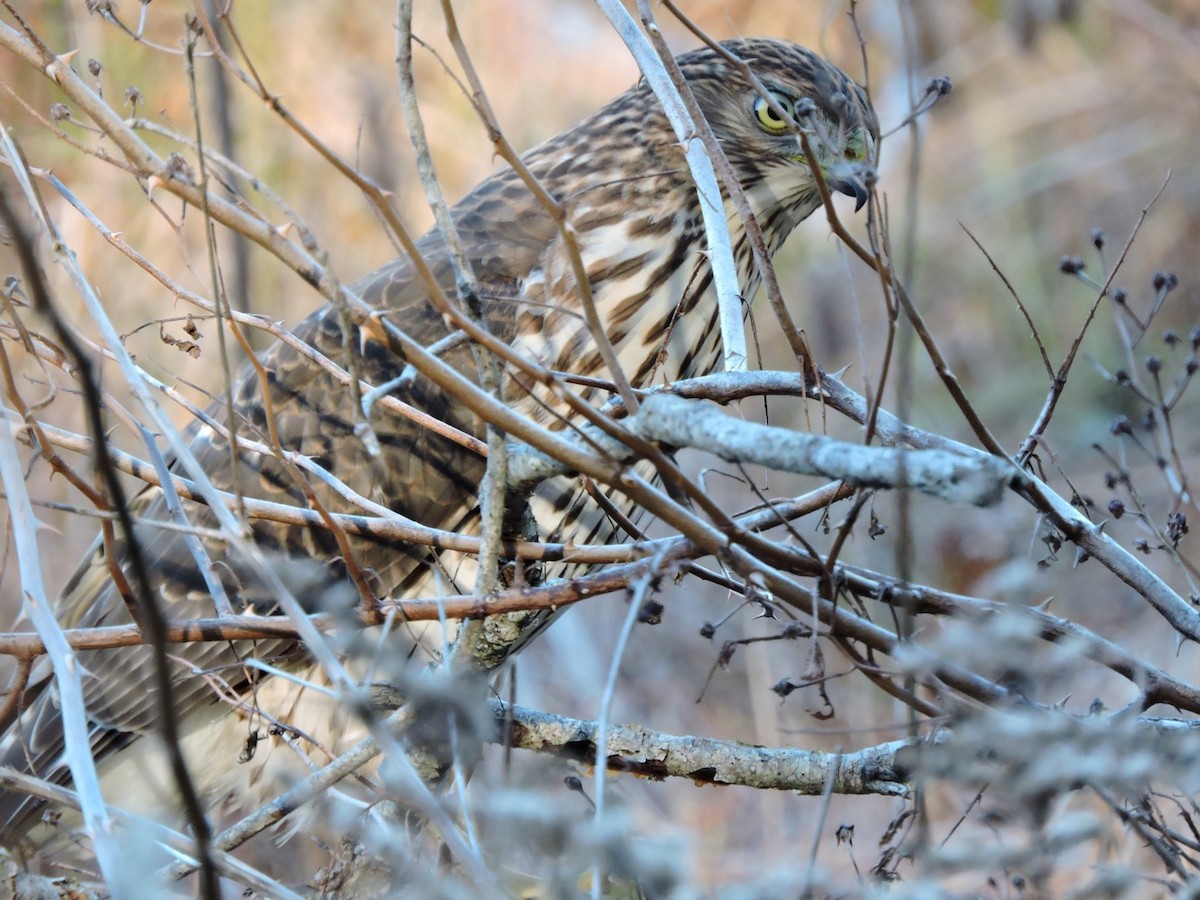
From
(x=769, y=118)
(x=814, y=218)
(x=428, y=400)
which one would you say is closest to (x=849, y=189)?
(x=769, y=118)

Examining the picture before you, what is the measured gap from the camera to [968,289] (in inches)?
289

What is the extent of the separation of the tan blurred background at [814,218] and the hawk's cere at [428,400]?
1.47m

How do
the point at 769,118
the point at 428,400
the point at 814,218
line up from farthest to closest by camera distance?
the point at 814,218, the point at 769,118, the point at 428,400

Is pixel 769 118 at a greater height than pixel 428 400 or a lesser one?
greater

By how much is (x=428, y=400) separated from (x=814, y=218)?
5135 millimetres

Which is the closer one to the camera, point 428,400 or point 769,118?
point 428,400

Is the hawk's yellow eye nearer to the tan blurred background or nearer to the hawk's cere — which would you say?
the hawk's cere

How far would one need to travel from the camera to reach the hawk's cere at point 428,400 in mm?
2666

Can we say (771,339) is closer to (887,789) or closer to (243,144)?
(243,144)

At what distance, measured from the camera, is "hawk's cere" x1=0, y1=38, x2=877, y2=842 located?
2666 mm

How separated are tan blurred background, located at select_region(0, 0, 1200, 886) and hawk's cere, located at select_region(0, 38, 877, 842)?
1.47m

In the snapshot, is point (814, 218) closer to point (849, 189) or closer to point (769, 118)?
point (769, 118)

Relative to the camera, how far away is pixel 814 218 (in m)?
7.42

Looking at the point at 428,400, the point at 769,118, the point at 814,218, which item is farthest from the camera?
the point at 814,218
